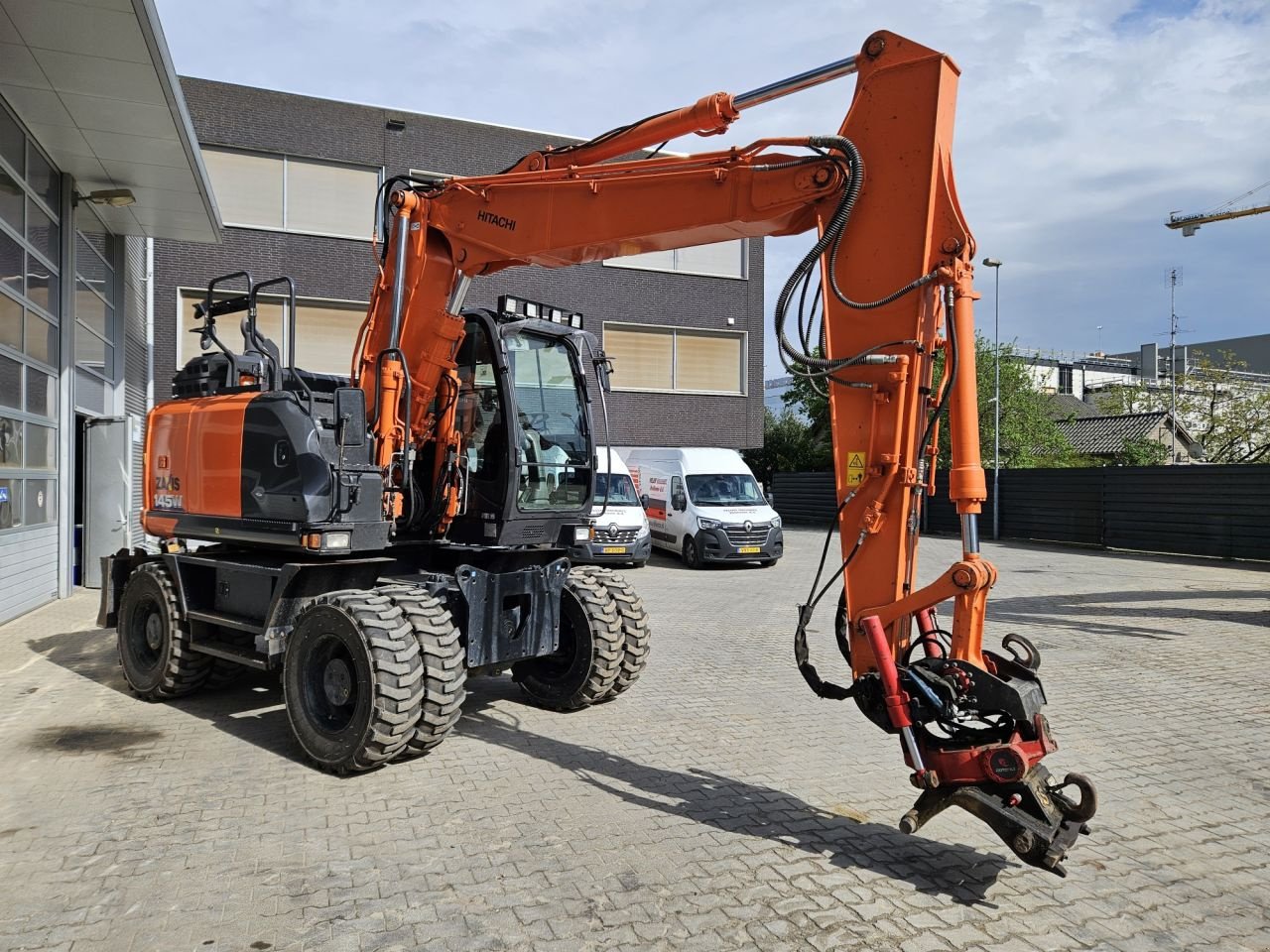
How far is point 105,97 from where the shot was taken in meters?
9.91

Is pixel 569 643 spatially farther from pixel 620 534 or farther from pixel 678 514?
pixel 678 514

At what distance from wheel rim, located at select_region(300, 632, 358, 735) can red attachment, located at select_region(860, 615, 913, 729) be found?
3.11 m

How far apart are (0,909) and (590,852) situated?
243cm

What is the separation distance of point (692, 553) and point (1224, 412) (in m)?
24.7

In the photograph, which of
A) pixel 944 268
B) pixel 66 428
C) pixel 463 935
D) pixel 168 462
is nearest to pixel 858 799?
pixel 463 935

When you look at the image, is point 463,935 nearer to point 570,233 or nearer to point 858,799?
point 858,799

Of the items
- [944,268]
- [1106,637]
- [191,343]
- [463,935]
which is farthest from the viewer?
[191,343]

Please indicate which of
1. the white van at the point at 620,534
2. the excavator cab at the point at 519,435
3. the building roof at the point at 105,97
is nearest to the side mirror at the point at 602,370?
the excavator cab at the point at 519,435

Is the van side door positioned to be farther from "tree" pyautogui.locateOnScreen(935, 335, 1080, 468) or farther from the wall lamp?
"tree" pyautogui.locateOnScreen(935, 335, 1080, 468)

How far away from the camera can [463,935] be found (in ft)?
12.0

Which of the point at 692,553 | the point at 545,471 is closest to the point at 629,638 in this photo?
the point at 545,471

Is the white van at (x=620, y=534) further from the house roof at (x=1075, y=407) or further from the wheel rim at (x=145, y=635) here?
the house roof at (x=1075, y=407)

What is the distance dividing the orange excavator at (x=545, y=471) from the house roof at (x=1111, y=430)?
35141mm

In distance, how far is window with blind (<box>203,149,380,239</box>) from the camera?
20469mm
